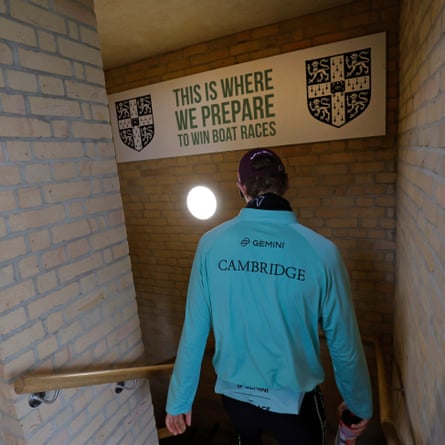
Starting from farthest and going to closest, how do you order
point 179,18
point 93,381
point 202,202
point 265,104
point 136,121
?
1. point 136,121
2. point 202,202
3. point 265,104
4. point 179,18
5. point 93,381

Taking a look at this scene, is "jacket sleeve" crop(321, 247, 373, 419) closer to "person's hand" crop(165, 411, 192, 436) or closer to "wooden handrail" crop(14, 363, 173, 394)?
"person's hand" crop(165, 411, 192, 436)

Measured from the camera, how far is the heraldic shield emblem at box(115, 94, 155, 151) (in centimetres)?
343

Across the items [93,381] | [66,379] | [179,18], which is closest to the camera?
[66,379]

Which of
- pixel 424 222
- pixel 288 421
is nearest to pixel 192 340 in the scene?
pixel 288 421

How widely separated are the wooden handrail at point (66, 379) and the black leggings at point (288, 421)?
54cm

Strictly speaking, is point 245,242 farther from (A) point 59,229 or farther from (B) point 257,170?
(A) point 59,229

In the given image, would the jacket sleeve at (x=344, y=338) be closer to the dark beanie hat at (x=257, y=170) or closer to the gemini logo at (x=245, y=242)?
the gemini logo at (x=245, y=242)

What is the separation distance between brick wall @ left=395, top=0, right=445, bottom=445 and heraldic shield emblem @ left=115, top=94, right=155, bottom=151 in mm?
2425

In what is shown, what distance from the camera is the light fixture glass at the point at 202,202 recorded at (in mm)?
3330

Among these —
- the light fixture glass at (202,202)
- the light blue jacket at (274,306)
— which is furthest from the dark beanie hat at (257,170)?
the light fixture glass at (202,202)

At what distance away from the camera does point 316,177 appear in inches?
112

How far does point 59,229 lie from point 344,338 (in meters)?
1.37

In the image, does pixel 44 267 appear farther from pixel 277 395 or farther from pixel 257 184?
pixel 277 395

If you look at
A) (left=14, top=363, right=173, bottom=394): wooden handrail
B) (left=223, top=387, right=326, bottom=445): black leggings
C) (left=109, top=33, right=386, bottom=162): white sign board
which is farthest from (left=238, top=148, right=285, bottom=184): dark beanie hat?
(left=109, top=33, right=386, bottom=162): white sign board
